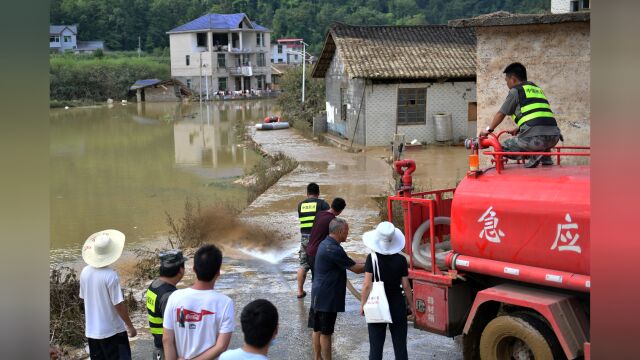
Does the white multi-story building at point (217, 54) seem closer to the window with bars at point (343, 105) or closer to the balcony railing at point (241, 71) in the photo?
the balcony railing at point (241, 71)

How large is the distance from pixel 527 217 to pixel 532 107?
1.41 m

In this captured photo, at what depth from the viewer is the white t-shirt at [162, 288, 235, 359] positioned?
486cm

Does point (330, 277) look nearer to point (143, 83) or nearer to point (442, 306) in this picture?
point (442, 306)

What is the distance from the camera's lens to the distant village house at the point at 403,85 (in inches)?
1085

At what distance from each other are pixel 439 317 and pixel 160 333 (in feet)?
8.78

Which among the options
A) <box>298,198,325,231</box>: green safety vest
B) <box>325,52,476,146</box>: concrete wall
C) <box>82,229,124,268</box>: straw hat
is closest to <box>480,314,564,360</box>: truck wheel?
<box>82,229,124,268</box>: straw hat

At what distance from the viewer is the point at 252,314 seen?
→ 4109mm

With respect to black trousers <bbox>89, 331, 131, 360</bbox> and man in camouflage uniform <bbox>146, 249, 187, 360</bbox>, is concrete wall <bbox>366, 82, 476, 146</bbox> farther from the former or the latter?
man in camouflage uniform <bbox>146, 249, 187, 360</bbox>

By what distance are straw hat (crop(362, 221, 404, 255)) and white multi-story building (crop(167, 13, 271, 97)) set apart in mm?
72029

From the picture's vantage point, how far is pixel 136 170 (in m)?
28.7

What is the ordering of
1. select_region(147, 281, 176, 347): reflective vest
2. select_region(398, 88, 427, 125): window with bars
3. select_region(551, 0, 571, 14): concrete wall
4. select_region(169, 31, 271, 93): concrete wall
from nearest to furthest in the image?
select_region(147, 281, 176, 347): reflective vest → select_region(551, 0, 571, 14): concrete wall → select_region(398, 88, 427, 125): window with bars → select_region(169, 31, 271, 93): concrete wall

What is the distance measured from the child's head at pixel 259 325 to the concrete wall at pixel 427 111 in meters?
23.9
